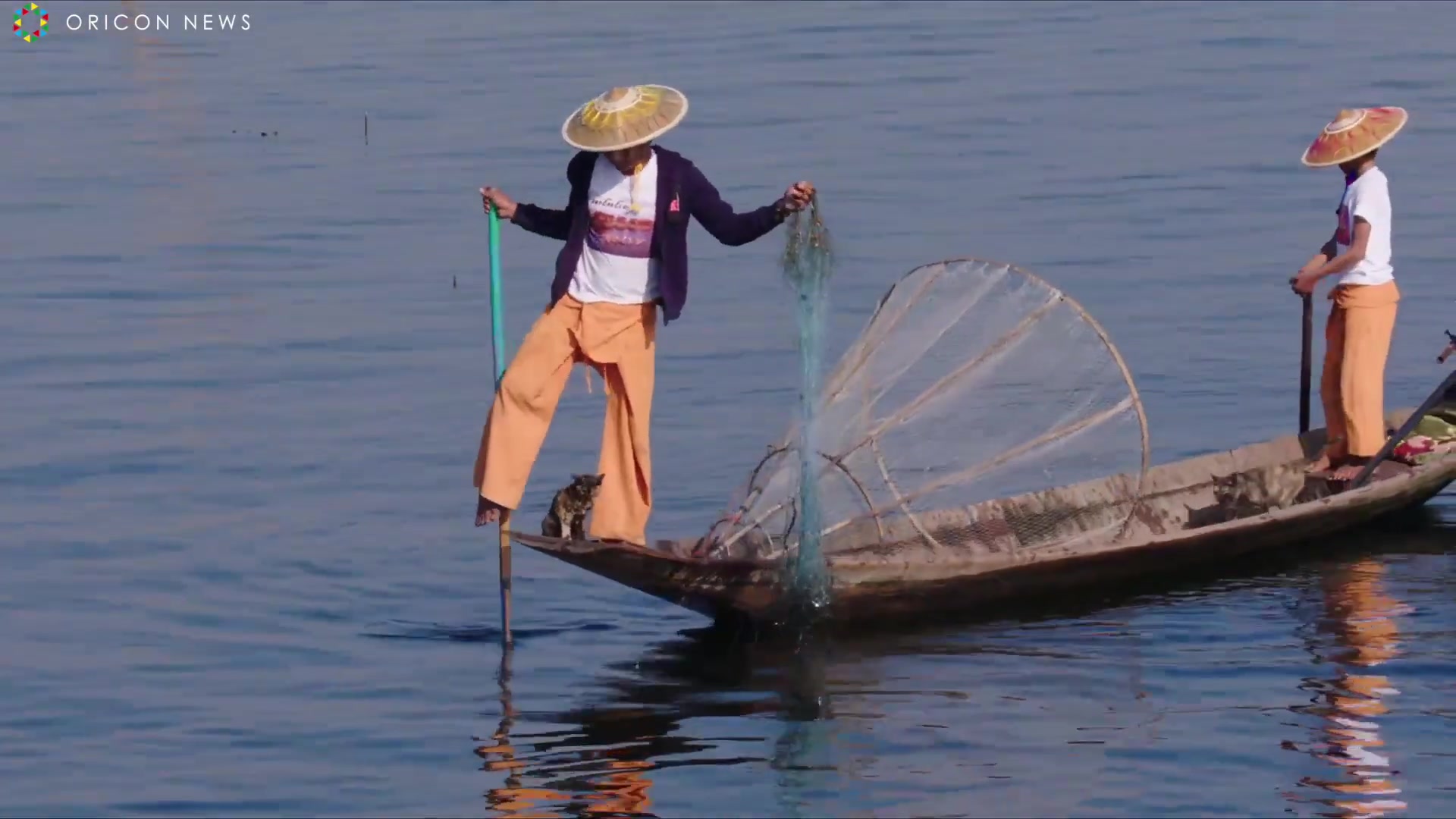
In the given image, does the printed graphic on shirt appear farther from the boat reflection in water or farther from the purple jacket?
the boat reflection in water

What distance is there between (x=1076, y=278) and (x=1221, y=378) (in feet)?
7.23

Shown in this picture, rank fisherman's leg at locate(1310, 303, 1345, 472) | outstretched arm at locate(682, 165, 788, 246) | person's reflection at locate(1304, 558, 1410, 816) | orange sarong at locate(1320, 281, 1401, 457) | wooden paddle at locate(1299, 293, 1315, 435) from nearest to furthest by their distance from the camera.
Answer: person's reflection at locate(1304, 558, 1410, 816), outstretched arm at locate(682, 165, 788, 246), orange sarong at locate(1320, 281, 1401, 457), fisherman's leg at locate(1310, 303, 1345, 472), wooden paddle at locate(1299, 293, 1315, 435)

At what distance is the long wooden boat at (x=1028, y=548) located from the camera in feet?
27.8

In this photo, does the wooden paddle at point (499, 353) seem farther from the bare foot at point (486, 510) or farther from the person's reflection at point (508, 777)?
the person's reflection at point (508, 777)

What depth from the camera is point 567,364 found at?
27.7 feet

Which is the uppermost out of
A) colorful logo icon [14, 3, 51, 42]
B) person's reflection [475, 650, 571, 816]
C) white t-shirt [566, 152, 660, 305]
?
colorful logo icon [14, 3, 51, 42]

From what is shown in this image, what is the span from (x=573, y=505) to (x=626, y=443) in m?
0.32

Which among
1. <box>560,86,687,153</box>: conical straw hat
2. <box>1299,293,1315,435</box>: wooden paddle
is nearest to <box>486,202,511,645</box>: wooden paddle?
<box>560,86,687,153</box>: conical straw hat

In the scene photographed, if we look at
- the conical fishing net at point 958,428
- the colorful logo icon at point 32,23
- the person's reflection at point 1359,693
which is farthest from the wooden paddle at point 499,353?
the colorful logo icon at point 32,23

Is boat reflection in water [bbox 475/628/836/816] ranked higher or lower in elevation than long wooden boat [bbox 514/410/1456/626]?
lower

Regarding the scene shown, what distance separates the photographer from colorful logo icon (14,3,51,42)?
28141mm

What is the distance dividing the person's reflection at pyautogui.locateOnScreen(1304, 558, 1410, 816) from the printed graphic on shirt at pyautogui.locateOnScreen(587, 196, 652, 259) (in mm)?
2855

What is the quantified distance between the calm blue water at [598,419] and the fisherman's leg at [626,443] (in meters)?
0.65

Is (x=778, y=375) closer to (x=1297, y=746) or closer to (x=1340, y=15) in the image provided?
(x=1297, y=746)
